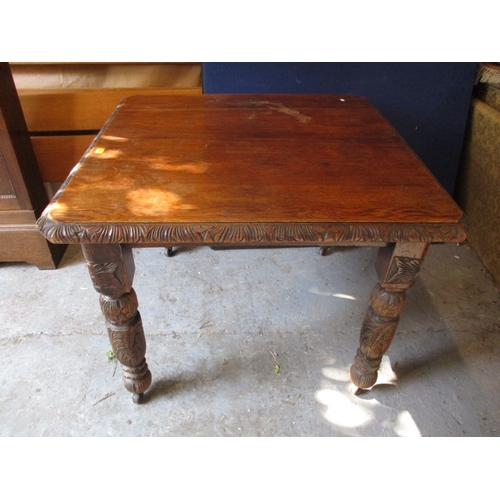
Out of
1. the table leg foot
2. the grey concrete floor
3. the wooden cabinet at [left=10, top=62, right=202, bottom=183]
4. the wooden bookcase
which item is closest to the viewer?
the table leg foot

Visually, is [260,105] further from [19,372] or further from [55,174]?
[19,372]

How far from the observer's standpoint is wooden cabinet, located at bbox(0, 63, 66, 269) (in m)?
1.62

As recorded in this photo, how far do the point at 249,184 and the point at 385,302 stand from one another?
52 cm

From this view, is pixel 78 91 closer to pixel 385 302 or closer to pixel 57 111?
pixel 57 111

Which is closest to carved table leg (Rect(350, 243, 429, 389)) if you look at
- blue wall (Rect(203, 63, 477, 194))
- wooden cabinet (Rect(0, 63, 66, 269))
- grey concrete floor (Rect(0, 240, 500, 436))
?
grey concrete floor (Rect(0, 240, 500, 436))

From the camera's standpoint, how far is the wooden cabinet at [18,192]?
1.62m

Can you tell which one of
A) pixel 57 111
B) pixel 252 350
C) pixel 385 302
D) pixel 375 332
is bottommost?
pixel 252 350

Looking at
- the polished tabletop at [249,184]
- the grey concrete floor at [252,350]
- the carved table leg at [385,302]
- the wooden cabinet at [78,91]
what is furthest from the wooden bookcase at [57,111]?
the carved table leg at [385,302]

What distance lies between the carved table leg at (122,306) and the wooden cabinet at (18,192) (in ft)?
2.99

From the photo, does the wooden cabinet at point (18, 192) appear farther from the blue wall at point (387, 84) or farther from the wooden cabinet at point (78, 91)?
the blue wall at point (387, 84)

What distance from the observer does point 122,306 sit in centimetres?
112

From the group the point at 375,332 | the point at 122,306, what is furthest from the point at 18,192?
the point at 375,332

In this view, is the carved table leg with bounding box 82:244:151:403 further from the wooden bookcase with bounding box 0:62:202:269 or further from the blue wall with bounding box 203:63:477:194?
the blue wall with bounding box 203:63:477:194

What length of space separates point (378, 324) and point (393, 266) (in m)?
0.24
